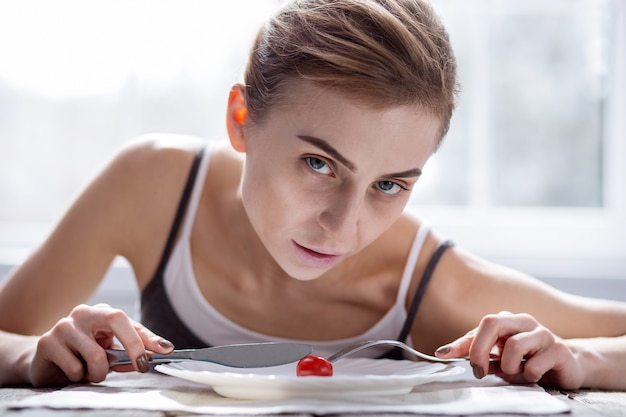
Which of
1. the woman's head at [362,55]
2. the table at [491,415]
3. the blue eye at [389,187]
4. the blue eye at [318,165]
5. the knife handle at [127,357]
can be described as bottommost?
the table at [491,415]

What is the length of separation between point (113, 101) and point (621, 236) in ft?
6.07

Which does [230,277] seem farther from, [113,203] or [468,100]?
[468,100]

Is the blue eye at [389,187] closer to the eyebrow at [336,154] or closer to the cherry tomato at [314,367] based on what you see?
the eyebrow at [336,154]

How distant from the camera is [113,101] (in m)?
2.84

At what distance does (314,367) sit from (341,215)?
22 cm

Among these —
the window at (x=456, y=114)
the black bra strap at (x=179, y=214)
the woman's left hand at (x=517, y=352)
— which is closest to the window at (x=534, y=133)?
the window at (x=456, y=114)

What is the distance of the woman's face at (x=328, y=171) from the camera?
1094mm

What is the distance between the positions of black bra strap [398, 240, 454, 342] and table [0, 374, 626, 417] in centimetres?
33

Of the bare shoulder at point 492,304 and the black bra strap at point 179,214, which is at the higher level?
the black bra strap at point 179,214

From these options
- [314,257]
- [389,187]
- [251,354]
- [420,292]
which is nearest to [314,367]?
[251,354]

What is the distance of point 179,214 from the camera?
1528 mm

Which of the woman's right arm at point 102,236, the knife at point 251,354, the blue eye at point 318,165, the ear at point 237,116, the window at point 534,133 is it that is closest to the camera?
the knife at point 251,354

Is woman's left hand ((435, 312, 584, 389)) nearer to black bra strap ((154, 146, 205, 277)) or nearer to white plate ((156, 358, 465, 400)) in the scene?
white plate ((156, 358, 465, 400))

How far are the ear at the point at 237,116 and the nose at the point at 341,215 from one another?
0.26m
